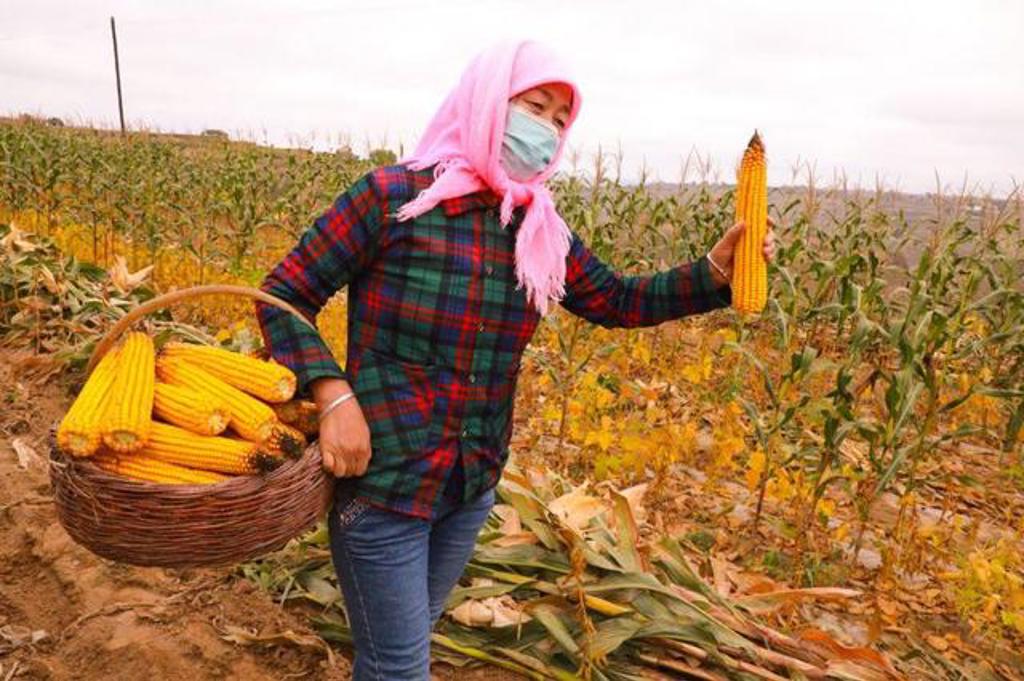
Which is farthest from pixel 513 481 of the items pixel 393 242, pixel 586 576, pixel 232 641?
pixel 393 242

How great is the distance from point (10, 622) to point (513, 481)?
192 centimetres

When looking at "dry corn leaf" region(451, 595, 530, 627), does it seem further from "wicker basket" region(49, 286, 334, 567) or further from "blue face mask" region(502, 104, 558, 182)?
"blue face mask" region(502, 104, 558, 182)

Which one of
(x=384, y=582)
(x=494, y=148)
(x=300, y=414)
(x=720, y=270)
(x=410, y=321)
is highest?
(x=494, y=148)

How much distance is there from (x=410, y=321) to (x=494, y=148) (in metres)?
0.42

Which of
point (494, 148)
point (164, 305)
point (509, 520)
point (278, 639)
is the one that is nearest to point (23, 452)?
point (278, 639)

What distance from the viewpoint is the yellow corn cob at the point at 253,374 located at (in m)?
1.58

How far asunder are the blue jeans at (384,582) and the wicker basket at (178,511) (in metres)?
0.19

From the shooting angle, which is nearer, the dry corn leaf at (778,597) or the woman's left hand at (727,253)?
the woman's left hand at (727,253)

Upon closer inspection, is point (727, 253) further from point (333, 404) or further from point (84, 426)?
point (84, 426)

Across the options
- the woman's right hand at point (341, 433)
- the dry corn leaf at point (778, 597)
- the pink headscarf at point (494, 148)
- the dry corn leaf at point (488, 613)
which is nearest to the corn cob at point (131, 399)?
the woman's right hand at point (341, 433)

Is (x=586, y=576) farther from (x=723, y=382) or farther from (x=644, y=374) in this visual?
(x=644, y=374)

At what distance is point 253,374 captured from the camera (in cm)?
158

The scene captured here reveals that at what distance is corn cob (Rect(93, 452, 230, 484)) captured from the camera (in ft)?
4.73

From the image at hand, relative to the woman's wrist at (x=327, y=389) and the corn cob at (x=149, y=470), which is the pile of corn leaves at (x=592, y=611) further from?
the corn cob at (x=149, y=470)
